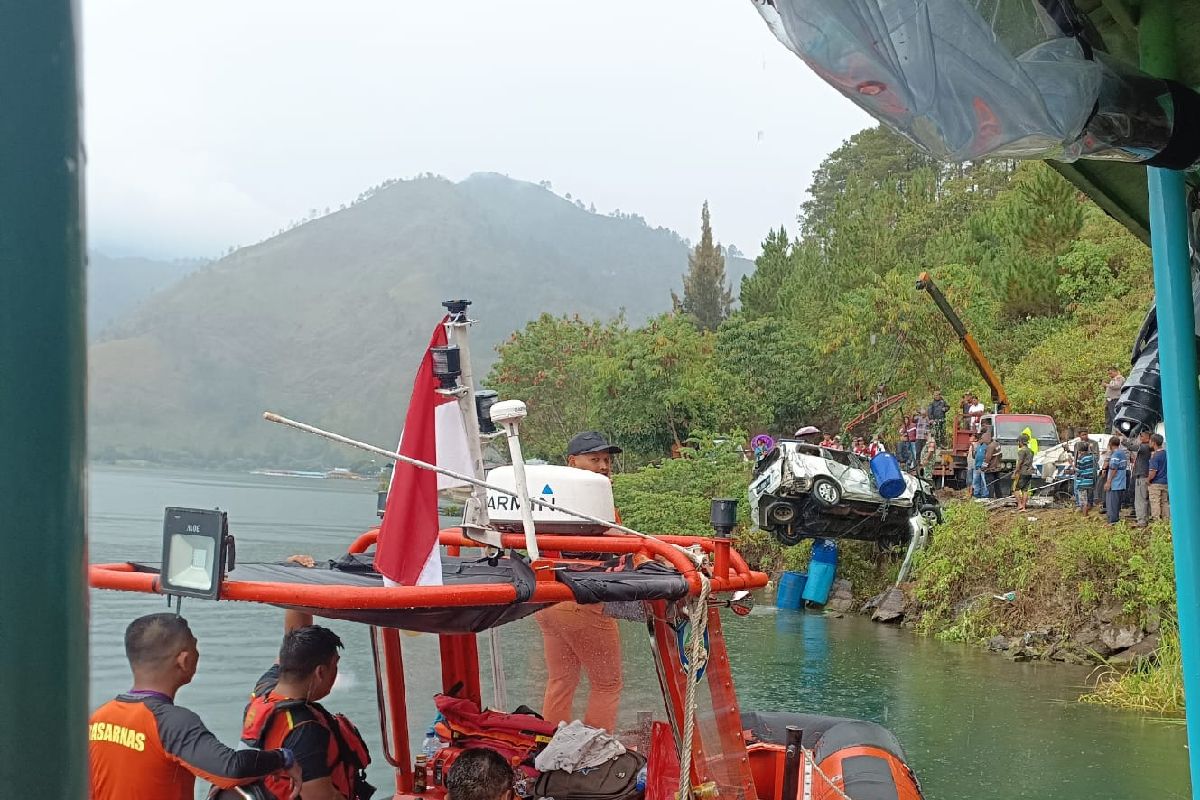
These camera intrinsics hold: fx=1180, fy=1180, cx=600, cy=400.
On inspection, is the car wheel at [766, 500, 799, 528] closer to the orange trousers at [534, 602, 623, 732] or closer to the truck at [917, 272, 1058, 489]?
the truck at [917, 272, 1058, 489]

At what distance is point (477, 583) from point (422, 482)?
0.39 m

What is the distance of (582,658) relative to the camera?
4516 millimetres

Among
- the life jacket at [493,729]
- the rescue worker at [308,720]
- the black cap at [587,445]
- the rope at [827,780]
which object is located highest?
the black cap at [587,445]

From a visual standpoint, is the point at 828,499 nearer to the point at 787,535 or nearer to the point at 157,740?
the point at 787,535

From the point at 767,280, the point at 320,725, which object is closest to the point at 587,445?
the point at 320,725

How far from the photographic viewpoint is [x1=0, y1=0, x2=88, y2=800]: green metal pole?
40.4 inches

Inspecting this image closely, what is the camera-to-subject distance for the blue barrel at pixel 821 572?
25.3 metres

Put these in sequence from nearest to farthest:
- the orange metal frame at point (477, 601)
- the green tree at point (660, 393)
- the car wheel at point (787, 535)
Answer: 1. the orange metal frame at point (477, 601)
2. the car wheel at point (787, 535)
3. the green tree at point (660, 393)

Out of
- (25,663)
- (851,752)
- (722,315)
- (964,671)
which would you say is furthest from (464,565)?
(722,315)

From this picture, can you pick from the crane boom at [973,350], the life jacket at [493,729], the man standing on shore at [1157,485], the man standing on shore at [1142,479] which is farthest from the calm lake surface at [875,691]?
the crane boom at [973,350]

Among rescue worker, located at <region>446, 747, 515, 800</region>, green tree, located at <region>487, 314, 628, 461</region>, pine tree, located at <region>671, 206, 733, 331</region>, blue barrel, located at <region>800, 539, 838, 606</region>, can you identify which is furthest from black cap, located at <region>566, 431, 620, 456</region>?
pine tree, located at <region>671, 206, 733, 331</region>

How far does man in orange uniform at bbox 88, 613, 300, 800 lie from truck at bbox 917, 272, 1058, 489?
23927 mm

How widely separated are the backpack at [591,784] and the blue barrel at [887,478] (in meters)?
19.1

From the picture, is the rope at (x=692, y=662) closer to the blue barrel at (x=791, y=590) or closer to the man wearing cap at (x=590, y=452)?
the man wearing cap at (x=590, y=452)
